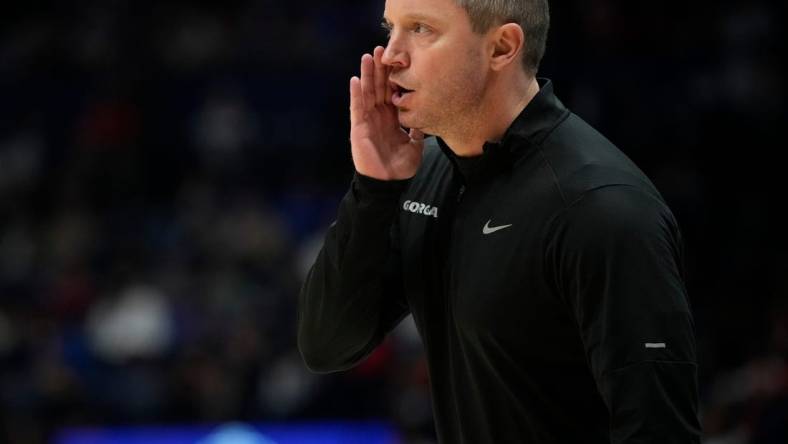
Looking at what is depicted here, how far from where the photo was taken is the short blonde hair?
269cm

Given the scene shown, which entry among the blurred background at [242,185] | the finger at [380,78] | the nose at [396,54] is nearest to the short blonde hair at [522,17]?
the nose at [396,54]

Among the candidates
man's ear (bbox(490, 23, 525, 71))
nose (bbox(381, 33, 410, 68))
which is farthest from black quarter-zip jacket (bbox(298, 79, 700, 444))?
nose (bbox(381, 33, 410, 68))

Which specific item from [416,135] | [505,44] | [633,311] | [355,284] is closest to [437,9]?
[505,44]

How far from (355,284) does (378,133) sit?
36 cm

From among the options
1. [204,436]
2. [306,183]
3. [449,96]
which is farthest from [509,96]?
[306,183]

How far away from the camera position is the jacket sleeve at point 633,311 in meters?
2.37

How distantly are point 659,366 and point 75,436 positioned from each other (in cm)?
785

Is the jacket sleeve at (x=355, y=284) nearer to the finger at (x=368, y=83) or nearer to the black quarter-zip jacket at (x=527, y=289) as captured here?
the black quarter-zip jacket at (x=527, y=289)

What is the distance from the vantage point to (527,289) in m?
2.60

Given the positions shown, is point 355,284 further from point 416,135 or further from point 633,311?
point 633,311

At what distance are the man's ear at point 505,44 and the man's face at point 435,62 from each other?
27mm

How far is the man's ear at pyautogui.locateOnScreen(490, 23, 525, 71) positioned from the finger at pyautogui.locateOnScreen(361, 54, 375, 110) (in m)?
0.31

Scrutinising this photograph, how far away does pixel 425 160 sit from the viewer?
315 cm

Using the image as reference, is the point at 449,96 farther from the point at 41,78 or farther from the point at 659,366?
the point at 41,78
